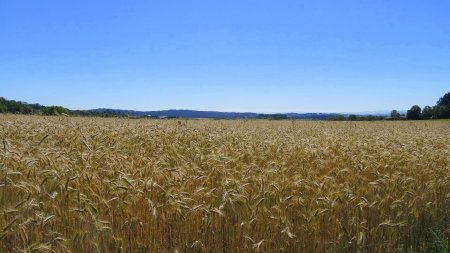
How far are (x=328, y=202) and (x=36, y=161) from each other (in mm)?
3640

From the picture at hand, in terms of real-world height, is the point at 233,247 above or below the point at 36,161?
below

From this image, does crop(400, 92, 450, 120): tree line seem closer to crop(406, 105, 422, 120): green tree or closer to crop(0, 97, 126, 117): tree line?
crop(406, 105, 422, 120): green tree

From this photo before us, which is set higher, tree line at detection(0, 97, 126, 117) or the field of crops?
tree line at detection(0, 97, 126, 117)

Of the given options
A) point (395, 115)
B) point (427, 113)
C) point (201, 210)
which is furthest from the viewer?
point (395, 115)

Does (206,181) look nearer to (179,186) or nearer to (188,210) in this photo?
(179,186)

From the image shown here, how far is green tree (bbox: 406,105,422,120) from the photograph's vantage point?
260 feet

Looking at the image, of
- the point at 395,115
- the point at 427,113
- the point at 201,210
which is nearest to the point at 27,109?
the point at 201,210

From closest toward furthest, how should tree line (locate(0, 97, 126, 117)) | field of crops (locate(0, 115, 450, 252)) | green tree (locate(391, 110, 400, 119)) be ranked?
field of crops (locate(0, 115, 450, 252))
tree line (locate(0, 97, 126, 117))
green tree (locate(391, 110, 400, 119))

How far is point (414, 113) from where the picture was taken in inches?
3137

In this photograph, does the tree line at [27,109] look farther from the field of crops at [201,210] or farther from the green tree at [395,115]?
the green tree at [395,115]

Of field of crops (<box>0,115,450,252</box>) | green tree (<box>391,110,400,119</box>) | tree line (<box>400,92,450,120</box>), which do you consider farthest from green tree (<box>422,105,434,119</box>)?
field of crops (<box>0,115,450,252</box>)

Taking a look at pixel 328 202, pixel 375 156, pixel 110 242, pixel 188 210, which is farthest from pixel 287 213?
pixel 375 156

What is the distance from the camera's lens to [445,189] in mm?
6895

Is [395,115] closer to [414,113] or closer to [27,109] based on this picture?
[414,113]
